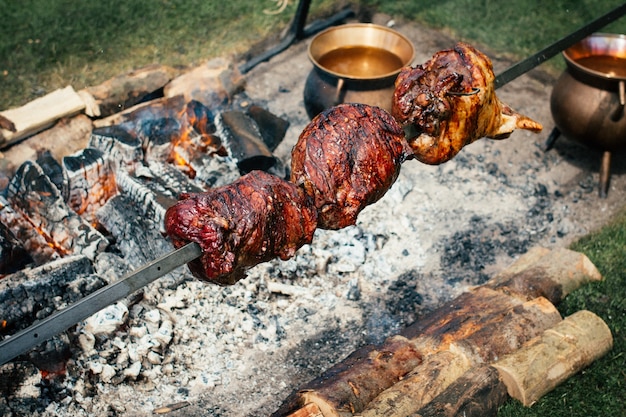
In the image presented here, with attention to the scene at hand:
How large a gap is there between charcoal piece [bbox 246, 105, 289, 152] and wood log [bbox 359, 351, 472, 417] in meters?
2.76

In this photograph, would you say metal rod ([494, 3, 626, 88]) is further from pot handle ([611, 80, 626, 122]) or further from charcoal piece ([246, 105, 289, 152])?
charcoal piece ([246, 105, 289, 152])

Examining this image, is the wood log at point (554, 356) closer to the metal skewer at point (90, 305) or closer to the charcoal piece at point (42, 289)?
the metal skewer at point (90, 305)

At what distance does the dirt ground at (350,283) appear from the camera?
3.97m

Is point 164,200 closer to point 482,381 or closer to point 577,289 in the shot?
point 482,381

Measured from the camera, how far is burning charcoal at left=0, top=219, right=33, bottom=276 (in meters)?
4.23

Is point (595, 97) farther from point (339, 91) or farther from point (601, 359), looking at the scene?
point (601, 359)

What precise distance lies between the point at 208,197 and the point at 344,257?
7.31ft

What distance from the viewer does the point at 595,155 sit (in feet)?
20.9

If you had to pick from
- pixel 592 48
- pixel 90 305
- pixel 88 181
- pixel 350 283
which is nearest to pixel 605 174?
pixel 592 48

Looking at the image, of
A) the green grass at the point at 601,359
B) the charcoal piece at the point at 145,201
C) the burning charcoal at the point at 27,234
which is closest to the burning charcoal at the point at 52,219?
the burning charcoal at the point at 27,234

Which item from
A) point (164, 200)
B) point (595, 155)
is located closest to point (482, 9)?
point (595, 155)

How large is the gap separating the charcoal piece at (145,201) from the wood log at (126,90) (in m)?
1.25

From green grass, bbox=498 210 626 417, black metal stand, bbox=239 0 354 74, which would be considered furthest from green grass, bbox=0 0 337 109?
green grass, bbox=498 210 626 417

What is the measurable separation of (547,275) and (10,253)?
3768 millimetres
